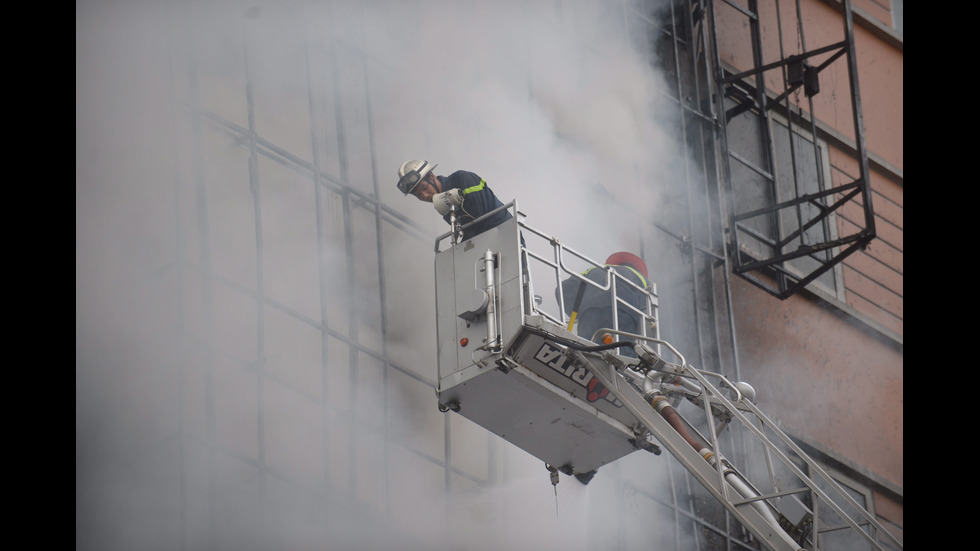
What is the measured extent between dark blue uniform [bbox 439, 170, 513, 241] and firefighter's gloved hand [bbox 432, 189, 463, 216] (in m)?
0.05

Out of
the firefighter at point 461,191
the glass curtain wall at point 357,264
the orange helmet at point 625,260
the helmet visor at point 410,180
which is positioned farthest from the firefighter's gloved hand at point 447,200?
the orange helmet at point 625,260

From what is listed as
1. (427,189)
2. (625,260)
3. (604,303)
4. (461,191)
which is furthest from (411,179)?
(625,260)

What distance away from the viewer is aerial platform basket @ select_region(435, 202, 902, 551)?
6.88m

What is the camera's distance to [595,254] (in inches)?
410

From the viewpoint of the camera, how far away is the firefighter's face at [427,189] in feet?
26.0

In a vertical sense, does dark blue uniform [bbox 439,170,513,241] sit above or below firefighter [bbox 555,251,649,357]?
above

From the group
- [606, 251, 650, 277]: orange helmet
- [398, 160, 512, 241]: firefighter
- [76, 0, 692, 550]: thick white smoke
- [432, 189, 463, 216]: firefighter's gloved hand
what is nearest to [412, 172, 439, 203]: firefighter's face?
[398, 160, 512, 241]: firefighter

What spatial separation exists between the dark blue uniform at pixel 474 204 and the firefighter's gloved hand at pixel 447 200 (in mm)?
52

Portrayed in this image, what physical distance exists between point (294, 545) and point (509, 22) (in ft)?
15.8

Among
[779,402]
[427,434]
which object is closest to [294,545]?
[427,434]

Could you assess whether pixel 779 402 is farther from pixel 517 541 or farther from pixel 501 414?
pixel 501 414

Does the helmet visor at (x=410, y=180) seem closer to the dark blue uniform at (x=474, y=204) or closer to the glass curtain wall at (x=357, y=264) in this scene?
the dark blue uniform at (x=474, y=204)

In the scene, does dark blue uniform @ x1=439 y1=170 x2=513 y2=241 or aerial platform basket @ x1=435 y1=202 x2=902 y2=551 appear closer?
aerial platform basket @ x1=435 y1=202 x2=902 y2=551

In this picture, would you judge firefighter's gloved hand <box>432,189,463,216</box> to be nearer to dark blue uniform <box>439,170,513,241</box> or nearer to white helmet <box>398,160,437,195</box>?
dark blue uniform <box>439,170,513,241</box>
